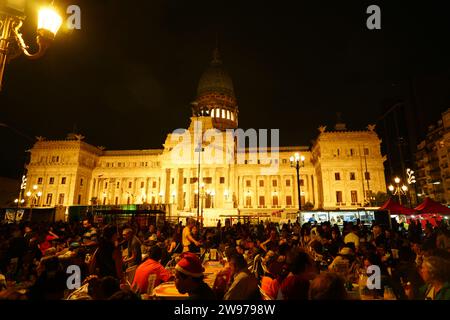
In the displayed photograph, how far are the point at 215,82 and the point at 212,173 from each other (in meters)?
30.1

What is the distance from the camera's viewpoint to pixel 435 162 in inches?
2029

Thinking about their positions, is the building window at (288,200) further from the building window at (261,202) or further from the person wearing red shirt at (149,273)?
the person wearing red shirt at (149,273)

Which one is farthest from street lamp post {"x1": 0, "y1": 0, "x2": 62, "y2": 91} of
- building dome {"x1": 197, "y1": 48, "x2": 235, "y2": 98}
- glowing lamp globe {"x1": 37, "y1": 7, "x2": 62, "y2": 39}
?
building dome {"x1": 197, "y1": 48, "x2": 235, "y2": 98}

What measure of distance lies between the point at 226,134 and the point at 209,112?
641 inches

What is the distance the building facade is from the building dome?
1815 inches

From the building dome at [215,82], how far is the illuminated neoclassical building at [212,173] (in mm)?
15460

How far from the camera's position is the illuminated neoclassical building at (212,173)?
168 feet

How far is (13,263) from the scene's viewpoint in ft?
27.2

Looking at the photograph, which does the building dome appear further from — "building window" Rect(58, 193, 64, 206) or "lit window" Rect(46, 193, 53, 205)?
"lit window" Rect(46, 193, 53, 205)

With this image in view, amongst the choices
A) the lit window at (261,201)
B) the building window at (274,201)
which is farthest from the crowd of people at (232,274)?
the lit window at (261,201)

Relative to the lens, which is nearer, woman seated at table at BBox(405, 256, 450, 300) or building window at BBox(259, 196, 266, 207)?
woman seated at table at BBox(405, 256, 450, 300)

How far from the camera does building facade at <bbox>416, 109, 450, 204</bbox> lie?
152 feet

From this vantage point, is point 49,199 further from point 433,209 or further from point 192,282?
point 192,282
